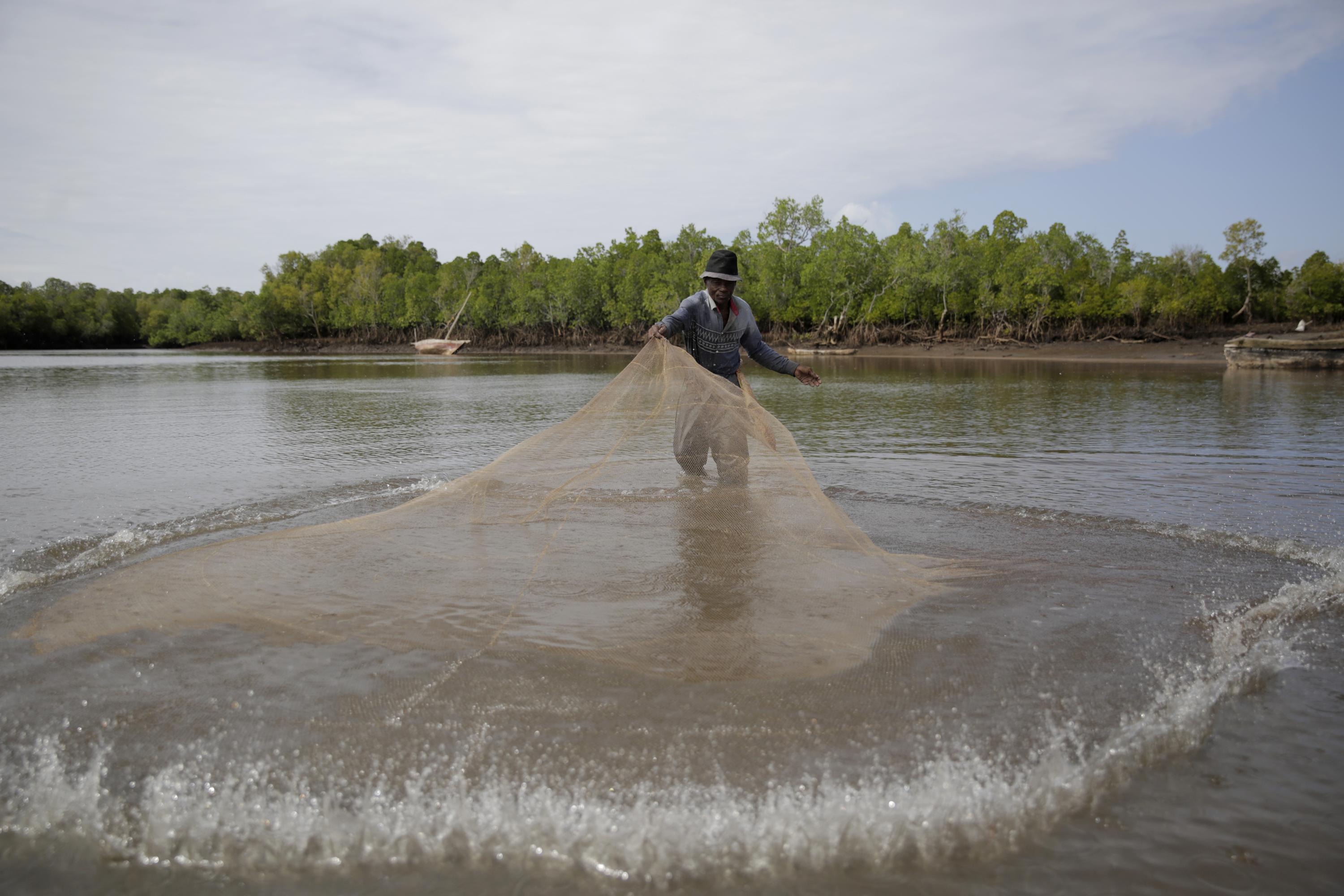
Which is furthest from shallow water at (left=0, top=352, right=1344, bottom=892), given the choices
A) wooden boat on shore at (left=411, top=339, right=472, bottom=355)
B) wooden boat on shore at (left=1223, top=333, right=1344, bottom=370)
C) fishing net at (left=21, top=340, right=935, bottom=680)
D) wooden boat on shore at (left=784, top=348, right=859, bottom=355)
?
wooden boat on shore at (left=411, top=339, right=472, bottom=355)

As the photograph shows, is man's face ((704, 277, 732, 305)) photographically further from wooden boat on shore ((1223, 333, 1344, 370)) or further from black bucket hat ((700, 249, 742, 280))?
wooden boat on shore ((1223, 333, 1344, 370))

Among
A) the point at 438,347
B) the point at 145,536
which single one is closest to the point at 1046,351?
the point at 145,536

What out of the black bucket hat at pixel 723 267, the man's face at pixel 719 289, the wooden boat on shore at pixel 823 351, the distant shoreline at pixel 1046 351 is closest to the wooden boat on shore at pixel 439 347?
the distant shoreline at pixel 1046 351

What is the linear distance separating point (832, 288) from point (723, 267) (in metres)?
60.4

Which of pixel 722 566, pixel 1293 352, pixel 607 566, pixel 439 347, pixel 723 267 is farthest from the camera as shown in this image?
pixel 439 347

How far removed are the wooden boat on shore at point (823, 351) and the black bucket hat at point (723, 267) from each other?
49268 mm

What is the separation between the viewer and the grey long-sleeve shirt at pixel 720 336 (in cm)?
609

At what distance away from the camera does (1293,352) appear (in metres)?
28.8

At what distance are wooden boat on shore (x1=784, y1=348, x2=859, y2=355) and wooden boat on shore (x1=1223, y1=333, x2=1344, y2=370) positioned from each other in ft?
83.2

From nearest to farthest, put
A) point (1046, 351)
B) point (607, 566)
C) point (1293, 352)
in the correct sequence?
point (607, 566)
point (1293, 352)
point (1046, 351)

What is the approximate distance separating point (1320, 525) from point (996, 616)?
13.6ft

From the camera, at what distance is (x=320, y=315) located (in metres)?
114

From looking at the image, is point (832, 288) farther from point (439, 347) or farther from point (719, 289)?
point (719, 289)

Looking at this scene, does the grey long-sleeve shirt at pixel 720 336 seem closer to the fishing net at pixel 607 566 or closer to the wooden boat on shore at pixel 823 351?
the fishing net at pixel 607 566
